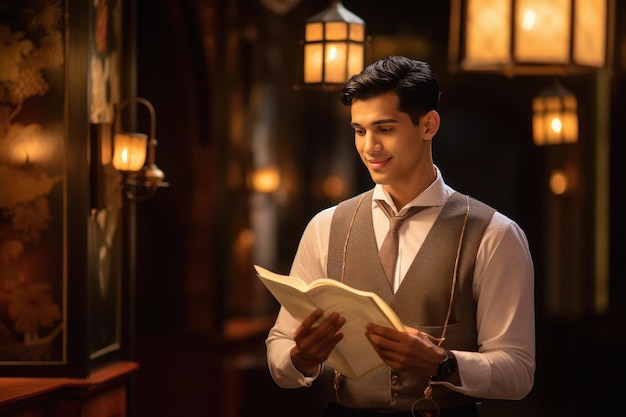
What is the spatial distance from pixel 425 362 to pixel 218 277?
709 centimetres

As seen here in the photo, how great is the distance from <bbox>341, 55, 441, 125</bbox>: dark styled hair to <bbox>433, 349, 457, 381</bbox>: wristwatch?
0.67 metres

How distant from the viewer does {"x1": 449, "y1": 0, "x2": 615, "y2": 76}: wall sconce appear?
296 centimetres

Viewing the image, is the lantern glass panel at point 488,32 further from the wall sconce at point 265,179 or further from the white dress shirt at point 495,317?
the wall sconce at point 265,179

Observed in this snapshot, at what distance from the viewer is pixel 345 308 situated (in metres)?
2.71

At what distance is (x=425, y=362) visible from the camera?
8.94 feet

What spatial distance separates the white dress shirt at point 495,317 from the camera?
2852 mm

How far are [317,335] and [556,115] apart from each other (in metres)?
7.47

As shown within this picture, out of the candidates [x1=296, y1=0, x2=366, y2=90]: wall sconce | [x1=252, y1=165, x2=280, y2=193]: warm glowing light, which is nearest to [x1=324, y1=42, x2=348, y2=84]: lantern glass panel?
[x1=296, y1=0, x2=366, y2=90]: wall sconce

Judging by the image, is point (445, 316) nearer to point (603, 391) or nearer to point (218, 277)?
point (218, 277)

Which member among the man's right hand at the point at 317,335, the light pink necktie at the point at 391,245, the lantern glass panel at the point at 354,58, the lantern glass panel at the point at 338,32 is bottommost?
the man's right hand at the point at 317,335

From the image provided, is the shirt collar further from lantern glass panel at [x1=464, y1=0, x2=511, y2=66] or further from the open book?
the open book

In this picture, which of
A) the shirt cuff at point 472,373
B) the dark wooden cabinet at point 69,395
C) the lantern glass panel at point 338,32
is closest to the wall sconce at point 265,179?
the dark wooden cabinet at point 69,395

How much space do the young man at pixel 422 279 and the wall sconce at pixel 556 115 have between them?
689 cm

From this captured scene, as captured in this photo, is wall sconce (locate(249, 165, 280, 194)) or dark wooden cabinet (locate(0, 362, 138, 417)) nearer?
dark wooden cabinet (locate(0, 362, 138, 417))
